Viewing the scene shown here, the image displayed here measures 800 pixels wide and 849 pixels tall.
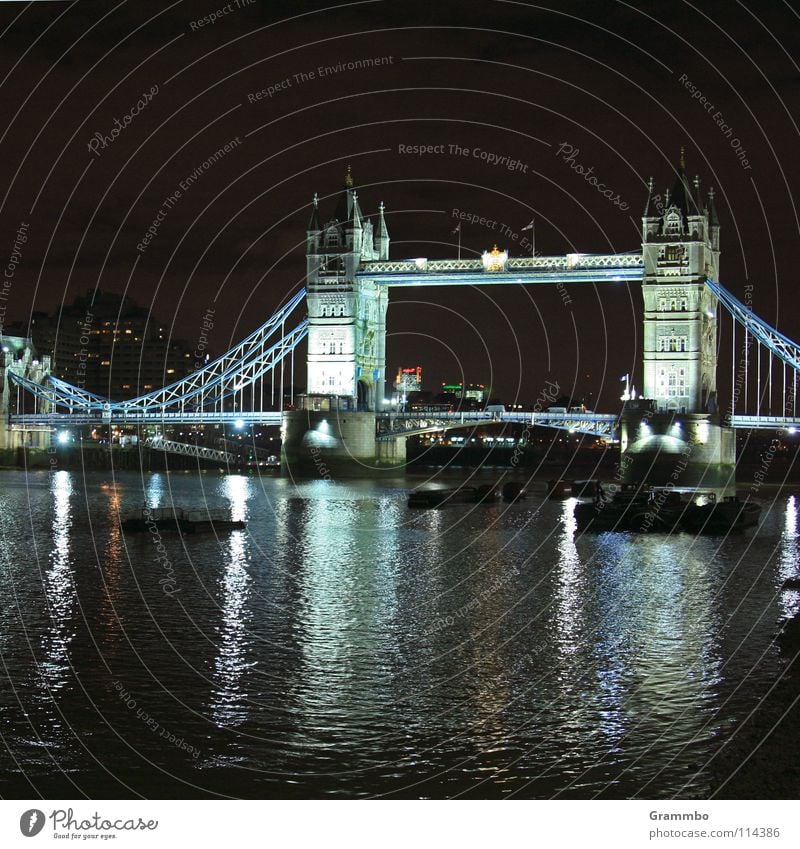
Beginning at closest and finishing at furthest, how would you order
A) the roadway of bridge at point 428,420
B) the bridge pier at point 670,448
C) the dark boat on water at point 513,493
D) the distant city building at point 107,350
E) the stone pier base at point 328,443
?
the dark boat on water at point 513,493, the bridge pier at point 670,448, the roadway of bridge at point 428,420, the stone pier base at point 328,443, the distant city building at point 107,350

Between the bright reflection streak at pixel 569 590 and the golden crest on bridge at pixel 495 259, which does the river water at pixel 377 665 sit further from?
the golden crest on bridge at pixel 495 259

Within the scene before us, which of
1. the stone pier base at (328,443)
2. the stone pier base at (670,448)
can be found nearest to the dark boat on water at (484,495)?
the stone pier base at (670,448)

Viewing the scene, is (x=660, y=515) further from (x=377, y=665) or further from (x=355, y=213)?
(x=355, y=213)

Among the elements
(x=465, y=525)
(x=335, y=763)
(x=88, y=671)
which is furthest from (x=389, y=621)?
(x=465, y=525)

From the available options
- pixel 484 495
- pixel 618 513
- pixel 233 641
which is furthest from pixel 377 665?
pixel 484 495

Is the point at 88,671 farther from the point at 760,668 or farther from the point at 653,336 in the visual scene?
the point at 653,336

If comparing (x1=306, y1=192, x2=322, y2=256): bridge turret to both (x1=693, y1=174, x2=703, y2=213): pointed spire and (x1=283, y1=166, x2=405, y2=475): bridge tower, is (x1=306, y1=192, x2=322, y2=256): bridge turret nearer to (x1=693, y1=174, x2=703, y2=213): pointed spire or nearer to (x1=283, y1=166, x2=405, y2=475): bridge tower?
(x1=283, y1=166, x2=405, y2=475): bridge tower
